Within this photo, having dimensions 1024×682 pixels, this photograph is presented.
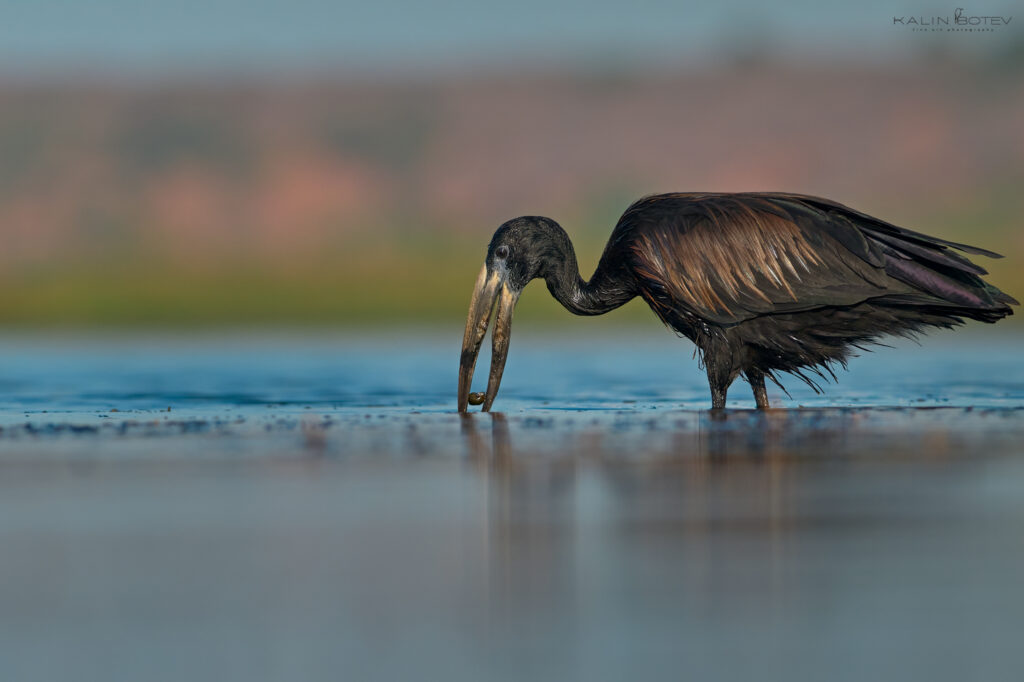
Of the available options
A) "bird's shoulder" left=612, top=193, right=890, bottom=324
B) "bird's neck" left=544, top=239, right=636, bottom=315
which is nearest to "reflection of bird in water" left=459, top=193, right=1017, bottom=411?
"bird's shoulder" left=612, top=193, right=890, bottom=324

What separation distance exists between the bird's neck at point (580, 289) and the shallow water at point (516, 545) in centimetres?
91

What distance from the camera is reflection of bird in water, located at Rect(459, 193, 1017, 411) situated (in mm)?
10242

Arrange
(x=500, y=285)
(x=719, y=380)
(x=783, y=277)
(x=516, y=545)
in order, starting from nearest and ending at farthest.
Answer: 1. (x=516, y=545)
2. (x=783, y=277)
3. (x=719, y=380)
4. (x=500, y=285)

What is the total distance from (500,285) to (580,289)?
2.13 feet

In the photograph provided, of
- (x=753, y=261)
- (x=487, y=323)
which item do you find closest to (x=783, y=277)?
(x=753, y=261)

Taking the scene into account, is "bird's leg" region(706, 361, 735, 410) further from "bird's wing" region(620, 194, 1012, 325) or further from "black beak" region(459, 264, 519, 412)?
"black beak" region(459, 264, 519, 412)

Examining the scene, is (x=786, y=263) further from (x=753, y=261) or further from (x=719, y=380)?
(x=719, y=380)

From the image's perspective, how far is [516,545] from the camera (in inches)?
204

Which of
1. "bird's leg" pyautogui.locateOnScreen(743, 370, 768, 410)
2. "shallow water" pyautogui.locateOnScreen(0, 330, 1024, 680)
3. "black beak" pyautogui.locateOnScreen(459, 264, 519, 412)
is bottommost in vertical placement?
"shallow water" pyautogui.locateOnScreen(0, 330, 1024, 680)

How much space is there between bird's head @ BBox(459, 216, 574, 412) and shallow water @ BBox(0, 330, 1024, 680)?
41 cm

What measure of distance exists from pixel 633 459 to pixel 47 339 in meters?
26.6

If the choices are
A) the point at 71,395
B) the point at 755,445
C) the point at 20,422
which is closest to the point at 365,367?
the point at 71,395

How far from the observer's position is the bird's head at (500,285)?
11.1 meters

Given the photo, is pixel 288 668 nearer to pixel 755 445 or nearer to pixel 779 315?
pixel 755 445
